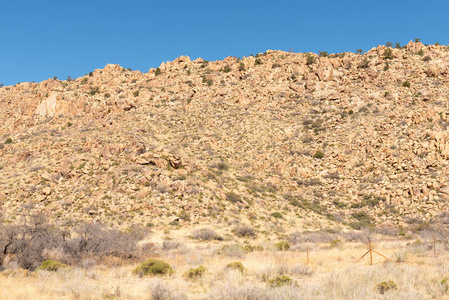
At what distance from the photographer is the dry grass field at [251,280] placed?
9.39m

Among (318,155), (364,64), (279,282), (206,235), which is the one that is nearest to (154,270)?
(279,282)

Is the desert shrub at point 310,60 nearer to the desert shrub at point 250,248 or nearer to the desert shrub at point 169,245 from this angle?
the desert shrub at point 250,248

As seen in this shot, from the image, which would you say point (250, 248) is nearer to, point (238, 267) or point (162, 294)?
point (238, 267)

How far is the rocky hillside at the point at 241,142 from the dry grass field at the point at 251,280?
12954 millimetres

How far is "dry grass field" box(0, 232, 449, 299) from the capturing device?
30.8ft

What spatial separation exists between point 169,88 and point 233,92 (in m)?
12.2

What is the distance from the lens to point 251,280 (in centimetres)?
1230

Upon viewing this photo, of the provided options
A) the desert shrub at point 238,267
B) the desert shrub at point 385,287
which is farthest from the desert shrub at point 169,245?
the desert shrub at point 385,287

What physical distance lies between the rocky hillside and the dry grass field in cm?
1295

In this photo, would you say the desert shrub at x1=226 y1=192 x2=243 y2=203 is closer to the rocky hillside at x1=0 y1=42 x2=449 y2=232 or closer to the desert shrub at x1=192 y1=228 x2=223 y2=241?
the rocky hillside at x1=0 y1=42 x2=449 y2=232

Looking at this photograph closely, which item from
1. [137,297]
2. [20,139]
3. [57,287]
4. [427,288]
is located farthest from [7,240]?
[20,139]

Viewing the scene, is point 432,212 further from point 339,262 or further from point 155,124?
point 155,124

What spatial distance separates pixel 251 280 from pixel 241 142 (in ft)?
113

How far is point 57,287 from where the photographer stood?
33.1ft
